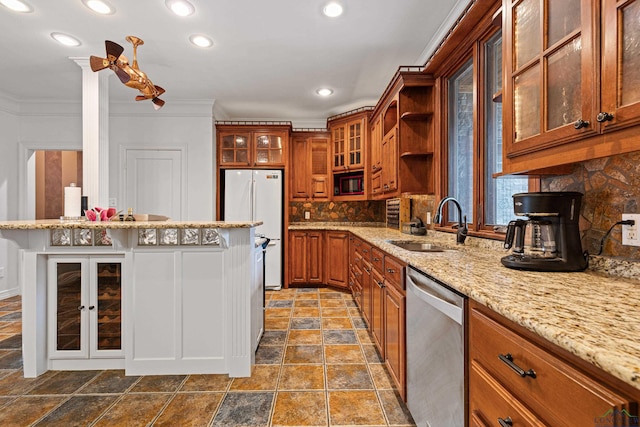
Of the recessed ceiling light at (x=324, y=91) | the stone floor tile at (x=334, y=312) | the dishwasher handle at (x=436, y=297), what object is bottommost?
the stone floor tile at (x=334, y=312)

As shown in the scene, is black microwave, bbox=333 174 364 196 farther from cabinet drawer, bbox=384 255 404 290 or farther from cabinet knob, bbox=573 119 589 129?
cabinet knob, bbox=573 119 589 129

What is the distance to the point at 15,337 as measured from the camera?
2.72 meters

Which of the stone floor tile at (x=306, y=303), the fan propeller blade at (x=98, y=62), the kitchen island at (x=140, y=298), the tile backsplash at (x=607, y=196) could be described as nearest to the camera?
the tile backsplash at (x=607, y=196)

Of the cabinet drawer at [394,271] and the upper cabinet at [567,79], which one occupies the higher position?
the upper cabinet at [567,79]

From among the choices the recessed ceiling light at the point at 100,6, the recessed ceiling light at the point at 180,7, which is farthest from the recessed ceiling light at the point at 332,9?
the recessed ceiling light at the point at 100,6

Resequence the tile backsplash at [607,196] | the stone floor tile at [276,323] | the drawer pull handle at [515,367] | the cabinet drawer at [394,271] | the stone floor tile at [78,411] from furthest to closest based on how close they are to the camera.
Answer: the stone floor tile at [276,323] < the cabinet drawer at [394,271] < the stone floor tile at [78,411] < the tile backsplash at [607,196] < the drawer pull handle at [515,367]

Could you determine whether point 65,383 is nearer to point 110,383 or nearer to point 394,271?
point 110,383

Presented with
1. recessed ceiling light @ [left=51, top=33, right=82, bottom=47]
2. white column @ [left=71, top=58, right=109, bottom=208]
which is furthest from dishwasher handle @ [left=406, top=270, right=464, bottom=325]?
recessed ceiling light @ [left=51, top=33, right=82, bottom=47]

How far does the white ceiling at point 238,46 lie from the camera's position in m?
2.44

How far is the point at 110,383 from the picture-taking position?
6.57ft

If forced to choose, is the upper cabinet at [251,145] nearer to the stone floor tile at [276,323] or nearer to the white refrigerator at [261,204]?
the white refrigerator at [261,204]

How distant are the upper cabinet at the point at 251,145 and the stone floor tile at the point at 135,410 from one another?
338 cm

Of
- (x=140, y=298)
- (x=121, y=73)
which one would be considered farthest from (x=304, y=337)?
(x=121, y=73)

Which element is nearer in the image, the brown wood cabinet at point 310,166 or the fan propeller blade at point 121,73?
the fan propeller blade at point 121,73
